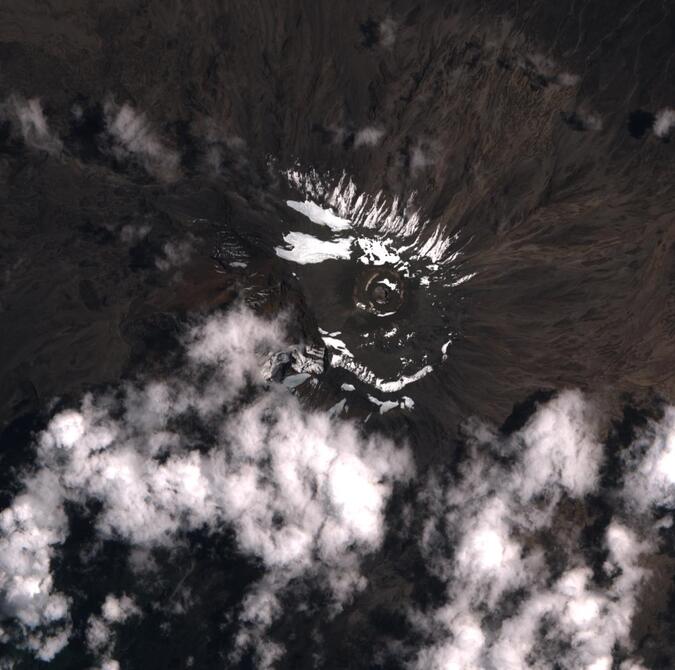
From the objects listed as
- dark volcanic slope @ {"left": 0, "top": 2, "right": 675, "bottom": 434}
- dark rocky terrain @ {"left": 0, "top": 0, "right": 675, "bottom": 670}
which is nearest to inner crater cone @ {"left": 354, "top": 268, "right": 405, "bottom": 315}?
dark rocky terrain @ {"left": 0, "top": 0, "right": 675, "bottom": 670}

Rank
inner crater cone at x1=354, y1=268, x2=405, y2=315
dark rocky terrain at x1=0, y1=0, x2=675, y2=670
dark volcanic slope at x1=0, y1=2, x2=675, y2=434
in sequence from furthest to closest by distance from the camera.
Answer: inner crater cone at x1=354, y1=268, x2=405, y2=315 < dark rocky terrain at x1=0, y1=0, x2=675, y2=670 < dark volcanic slope at x1=0, y1=2, x2=675, y2=434

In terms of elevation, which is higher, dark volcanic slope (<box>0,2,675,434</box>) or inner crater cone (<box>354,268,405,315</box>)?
dark volcanic slope (<box>0,2,675,434</box>)

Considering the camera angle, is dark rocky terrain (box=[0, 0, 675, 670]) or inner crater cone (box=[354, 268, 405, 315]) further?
inner crater cone (box=[354, 268, 405, 315])

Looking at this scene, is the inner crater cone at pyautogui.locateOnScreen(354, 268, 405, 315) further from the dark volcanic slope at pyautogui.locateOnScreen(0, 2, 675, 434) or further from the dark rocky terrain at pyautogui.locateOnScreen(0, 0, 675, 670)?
the dark volcanic slope at pyautogui.locateOnScreen(0, 2, 675, 434)

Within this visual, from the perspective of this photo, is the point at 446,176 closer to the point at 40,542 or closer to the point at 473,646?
the point at 473,646

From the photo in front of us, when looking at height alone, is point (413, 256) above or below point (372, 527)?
above

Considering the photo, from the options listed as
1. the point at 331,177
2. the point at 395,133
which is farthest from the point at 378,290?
the point at 395,133

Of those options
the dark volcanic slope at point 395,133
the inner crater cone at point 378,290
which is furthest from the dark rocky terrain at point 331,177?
the inner crater cone at point 378,290

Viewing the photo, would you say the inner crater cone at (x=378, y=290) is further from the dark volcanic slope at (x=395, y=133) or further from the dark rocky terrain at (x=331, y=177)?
the dark volcanic slope at (x=395, y=133)

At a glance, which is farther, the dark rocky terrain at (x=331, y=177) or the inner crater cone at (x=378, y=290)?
the inner crater cone at (x=378, y=290)

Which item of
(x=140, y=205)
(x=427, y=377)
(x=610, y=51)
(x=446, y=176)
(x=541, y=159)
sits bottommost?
(x=427, y=377)

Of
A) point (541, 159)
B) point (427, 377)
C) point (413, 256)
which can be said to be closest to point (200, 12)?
point (413, 256)
